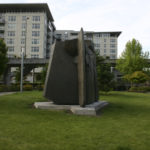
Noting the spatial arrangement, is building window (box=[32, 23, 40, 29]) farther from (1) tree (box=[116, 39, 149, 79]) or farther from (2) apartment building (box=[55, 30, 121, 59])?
(1) tree (box=[116, 39, 149, 79])

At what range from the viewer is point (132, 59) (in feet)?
123

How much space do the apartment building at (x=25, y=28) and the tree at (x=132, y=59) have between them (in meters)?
29.0

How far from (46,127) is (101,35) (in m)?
79.3

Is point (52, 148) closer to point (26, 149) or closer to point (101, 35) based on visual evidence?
point (26, 149)

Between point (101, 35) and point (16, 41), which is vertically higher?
point (101, 35)

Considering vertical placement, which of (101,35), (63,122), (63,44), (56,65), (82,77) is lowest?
(63,122)

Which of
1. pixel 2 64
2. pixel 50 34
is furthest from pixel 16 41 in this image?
pixel 2 64

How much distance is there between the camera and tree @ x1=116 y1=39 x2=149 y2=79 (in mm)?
37312

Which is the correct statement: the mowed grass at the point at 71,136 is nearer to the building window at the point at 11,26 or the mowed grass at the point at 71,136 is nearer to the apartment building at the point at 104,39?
the building window at the point at 11,26

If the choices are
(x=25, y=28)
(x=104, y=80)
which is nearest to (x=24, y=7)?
(x=25, y=28)

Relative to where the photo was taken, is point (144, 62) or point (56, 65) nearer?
point (56, 65)

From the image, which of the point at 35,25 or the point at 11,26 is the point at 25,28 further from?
the point at 11,26

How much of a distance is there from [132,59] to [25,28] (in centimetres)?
3802

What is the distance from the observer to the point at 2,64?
15617mm
